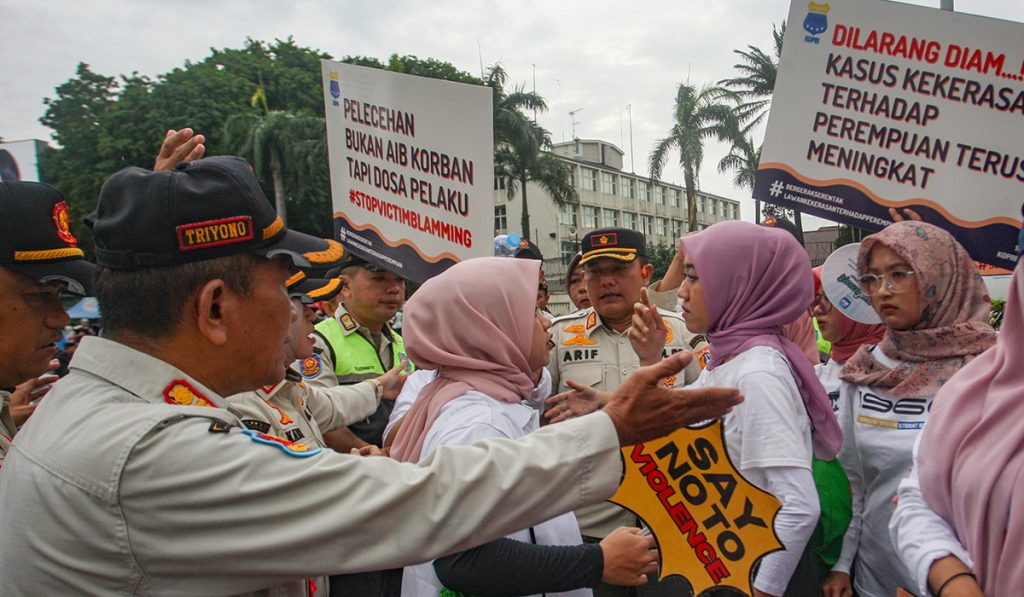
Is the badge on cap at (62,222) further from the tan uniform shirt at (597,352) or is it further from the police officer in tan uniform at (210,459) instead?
the tan uniform shirt at (597,352)

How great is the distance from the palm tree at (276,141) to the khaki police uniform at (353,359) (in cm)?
2612

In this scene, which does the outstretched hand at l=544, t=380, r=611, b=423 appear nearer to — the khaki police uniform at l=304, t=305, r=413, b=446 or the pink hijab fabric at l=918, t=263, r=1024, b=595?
the pink hijab fabric at l=918, t=263, r=1024, b=595

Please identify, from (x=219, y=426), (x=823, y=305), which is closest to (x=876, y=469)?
(x=823, y=305)

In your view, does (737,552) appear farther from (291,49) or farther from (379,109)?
(291,49)

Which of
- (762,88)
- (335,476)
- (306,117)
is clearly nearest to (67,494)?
(335,476)

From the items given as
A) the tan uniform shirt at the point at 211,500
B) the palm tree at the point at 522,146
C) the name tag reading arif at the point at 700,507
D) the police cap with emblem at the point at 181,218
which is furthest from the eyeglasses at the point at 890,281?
the palm tree at the point at 522,146

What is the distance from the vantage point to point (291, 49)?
37.2 meters

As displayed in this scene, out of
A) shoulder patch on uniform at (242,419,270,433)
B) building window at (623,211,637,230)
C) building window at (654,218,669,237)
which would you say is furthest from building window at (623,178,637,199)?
shoulder patch on uniform at (242,419,270,433)

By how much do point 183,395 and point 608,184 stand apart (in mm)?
62671

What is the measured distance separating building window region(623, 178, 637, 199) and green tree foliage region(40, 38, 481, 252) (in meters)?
31.7

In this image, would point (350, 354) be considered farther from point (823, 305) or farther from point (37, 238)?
point (823, 305)

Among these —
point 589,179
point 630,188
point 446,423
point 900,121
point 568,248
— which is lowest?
point 568,248

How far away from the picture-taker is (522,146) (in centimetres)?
3234

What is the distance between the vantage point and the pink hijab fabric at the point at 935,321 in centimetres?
252
